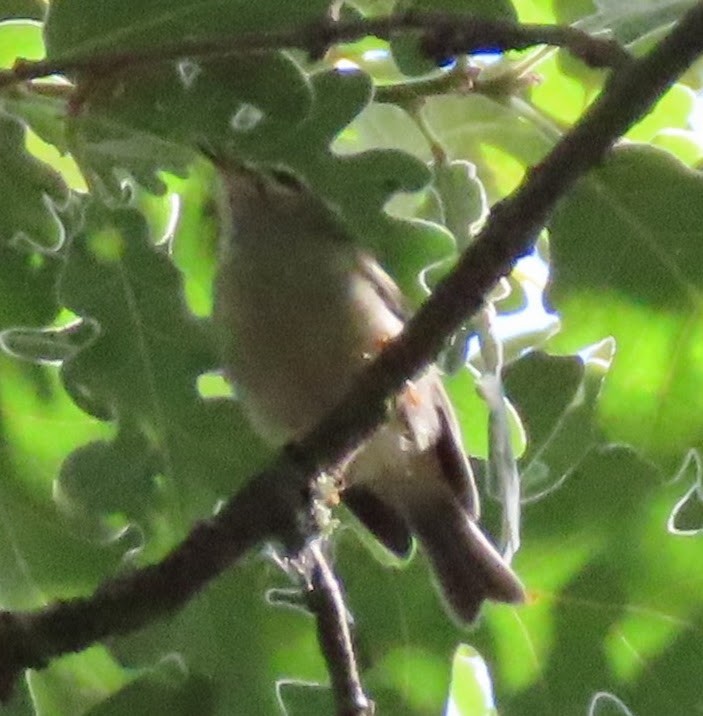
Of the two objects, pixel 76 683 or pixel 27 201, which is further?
pixel 76 683

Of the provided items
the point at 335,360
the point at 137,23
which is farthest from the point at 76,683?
the point at 137,23

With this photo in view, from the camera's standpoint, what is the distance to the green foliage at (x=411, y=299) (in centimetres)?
108

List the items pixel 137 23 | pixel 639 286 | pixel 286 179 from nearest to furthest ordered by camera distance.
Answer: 1. pixel 137 23
2. pixel 639 286
3. pixel 286 179

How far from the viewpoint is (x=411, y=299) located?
124 cm

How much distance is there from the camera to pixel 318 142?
3.73 ft

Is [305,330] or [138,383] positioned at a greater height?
[138,383]

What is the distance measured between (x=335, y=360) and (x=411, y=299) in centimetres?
20

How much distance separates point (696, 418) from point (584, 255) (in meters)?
0.17

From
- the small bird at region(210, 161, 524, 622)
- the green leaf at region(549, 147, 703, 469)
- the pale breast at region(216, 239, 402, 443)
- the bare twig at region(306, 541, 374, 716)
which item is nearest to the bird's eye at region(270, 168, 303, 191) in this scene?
the small bird at region(210, 161, 524, 622)

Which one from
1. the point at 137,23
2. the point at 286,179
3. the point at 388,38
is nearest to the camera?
the point at 388,38

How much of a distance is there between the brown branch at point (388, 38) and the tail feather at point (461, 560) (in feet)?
1.76

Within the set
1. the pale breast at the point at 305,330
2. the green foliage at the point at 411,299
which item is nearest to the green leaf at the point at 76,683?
the green foliage at the point at 411,299

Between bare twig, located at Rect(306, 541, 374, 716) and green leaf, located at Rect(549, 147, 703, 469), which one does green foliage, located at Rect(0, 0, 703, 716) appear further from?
bare twig, located at Rect(306, 541, 374, 716)

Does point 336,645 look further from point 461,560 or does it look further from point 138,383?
point 461,560
